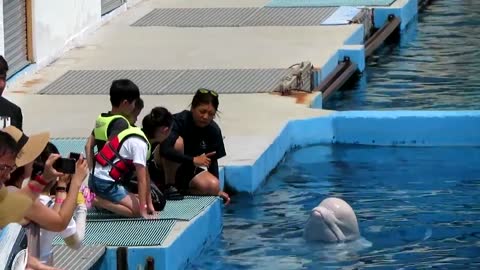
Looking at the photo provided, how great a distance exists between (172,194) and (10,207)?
155 inches

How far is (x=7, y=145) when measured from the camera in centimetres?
617

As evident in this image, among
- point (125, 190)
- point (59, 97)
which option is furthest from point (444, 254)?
point (59, 97)

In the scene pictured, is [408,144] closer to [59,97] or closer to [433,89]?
[433,89]

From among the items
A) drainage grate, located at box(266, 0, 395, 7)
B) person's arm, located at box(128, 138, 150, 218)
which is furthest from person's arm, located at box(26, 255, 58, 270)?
drainage grate, located at box(266, 0, 395, 7)

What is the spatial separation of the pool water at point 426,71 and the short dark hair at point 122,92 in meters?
5.10

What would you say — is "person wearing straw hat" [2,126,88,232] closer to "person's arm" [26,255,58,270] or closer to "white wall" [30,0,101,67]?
"person's arm" [26,255,58,270]

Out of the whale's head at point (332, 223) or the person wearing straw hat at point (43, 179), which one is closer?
the person wearing straw hat at point (43, 179)

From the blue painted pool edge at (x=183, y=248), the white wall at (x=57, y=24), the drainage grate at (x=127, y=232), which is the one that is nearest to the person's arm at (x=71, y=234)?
the blue painted pool edge at (x=183, y=248)

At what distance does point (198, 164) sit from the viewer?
10.0 meters

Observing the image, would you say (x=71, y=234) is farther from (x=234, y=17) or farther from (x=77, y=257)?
(x=234, y=17)

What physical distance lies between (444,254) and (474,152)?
10.1 feet

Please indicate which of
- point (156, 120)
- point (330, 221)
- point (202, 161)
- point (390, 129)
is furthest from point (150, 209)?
point (390, 129)

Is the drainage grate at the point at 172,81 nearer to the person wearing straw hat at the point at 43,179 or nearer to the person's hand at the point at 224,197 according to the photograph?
the person's hand at the point at 224,197

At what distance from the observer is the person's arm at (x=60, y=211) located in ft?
22.1
